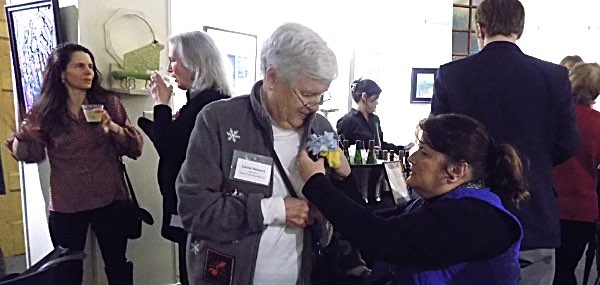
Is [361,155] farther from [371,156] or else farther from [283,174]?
[283,174]

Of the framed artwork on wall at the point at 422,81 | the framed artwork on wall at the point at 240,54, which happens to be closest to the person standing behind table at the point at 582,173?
the framed artwork on wall at the point at 240,54

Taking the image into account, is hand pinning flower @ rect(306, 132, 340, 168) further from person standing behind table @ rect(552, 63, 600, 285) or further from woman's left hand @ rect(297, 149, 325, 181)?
person standing behind table @ rect(552, 63, 600, 285)

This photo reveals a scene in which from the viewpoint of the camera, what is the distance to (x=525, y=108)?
158cm

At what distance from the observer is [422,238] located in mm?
1105

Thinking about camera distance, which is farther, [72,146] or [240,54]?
[240,54]

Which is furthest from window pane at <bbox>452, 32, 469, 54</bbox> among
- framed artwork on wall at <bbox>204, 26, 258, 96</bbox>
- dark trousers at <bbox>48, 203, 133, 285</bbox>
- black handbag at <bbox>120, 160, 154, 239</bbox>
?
dark trousers at <bbox>48, 203, 133, 285</bbox>

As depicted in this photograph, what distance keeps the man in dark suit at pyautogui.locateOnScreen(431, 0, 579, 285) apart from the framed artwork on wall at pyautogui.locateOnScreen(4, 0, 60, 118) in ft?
6.22

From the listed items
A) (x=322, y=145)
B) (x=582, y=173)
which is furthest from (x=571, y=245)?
(x=322, y=145)

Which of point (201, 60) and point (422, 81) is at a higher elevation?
point (201, 60)

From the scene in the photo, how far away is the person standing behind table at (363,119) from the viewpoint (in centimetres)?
313

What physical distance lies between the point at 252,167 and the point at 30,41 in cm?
189

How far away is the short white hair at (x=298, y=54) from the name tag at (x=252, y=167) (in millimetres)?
→ 202

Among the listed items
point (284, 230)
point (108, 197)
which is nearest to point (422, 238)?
point (284, 230)

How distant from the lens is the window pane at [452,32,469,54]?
16.7 feet
